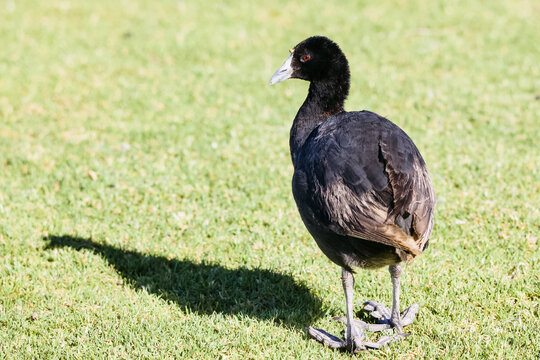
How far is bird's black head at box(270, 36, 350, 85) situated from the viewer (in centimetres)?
513

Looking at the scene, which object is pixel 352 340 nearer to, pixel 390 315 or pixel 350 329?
pixel 350 329

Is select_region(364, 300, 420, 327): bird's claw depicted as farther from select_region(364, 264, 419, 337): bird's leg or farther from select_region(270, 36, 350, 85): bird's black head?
select_region(270, 36, 350, 85): bird's black head

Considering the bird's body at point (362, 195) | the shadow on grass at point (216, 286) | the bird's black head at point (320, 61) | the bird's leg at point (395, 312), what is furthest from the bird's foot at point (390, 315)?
the bird's black head at point (320, 61)

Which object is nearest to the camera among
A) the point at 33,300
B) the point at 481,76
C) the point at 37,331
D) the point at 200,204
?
the point at 37,331

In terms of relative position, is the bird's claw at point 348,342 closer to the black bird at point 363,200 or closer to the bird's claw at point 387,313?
the black bird at point 363,200

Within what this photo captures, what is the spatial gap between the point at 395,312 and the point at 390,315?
0.09m

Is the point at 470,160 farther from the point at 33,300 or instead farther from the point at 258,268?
the point at 33,300

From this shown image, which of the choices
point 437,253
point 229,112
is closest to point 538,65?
point 229,112

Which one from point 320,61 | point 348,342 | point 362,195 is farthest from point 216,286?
point 320,61

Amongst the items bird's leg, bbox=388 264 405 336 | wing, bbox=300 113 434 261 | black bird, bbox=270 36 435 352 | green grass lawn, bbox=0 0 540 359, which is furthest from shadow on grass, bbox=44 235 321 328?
wing, bbox=300 113 434 261

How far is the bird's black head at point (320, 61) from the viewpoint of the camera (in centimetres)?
513

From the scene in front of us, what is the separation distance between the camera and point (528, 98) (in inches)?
355

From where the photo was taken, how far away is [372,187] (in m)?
3.91

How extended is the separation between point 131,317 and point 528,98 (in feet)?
22.3
